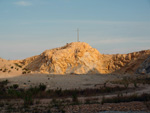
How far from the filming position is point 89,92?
14492 mm

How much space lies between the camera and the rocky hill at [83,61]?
29391mm

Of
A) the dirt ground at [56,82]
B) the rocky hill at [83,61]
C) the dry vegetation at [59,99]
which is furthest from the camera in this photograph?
the rocky hill at [83,61]

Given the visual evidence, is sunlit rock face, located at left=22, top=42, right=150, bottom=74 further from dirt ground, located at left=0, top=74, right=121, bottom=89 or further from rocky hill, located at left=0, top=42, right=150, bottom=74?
dirt ground, located at left=0, top=74, right=121, bottom=89

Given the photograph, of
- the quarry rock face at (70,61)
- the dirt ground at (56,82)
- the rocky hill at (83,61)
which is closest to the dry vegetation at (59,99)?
the dirt ground at (56,82)

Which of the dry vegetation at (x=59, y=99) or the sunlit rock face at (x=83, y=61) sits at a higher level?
the sunlit rock face at (x=83, y=61)

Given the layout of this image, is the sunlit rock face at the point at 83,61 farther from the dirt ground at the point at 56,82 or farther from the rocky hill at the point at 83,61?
the dirt ground at the point at 56,82

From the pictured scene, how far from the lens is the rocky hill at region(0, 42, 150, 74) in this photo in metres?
29.4

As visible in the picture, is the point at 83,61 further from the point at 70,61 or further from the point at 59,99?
the point at 59,99

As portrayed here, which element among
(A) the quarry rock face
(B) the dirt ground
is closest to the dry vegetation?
(B) the dirt ground

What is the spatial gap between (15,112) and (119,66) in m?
23.9

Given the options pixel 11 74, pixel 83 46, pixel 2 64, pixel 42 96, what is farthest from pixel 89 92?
pixel 83 46

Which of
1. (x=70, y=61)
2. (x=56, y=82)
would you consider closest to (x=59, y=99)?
(x=56, y=82)

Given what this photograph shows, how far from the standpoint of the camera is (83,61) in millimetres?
30344

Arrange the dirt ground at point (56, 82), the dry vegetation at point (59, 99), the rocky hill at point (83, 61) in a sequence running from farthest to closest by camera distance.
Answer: the rocky hill at point (83, 61) → the dirt ground at point (56, 82) → the dry vegetation at point (59, 99)
